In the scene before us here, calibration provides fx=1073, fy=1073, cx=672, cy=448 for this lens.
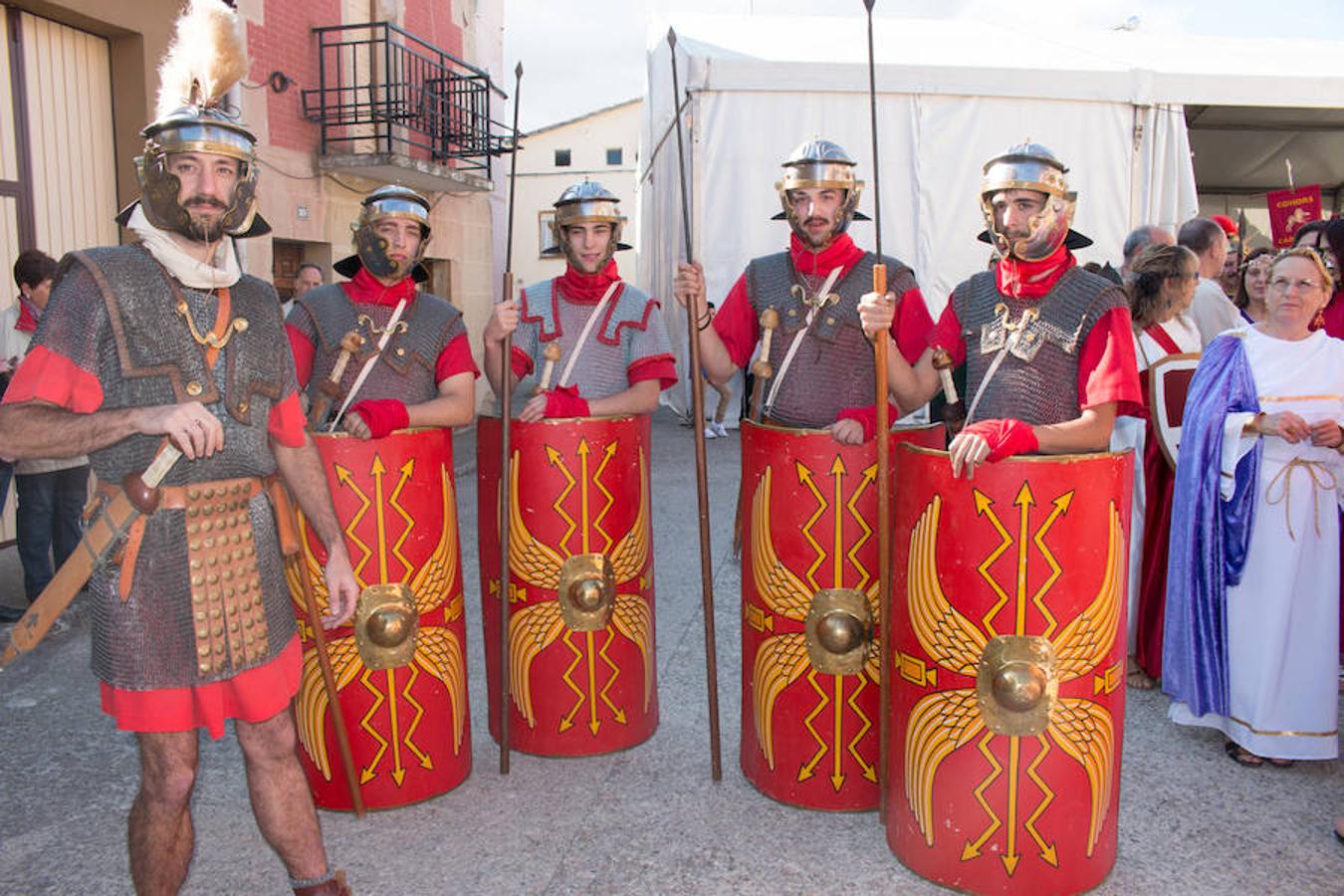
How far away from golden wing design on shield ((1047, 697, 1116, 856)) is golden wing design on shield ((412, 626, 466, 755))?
161 centimetres

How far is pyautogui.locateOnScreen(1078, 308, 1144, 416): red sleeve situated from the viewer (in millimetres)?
2490

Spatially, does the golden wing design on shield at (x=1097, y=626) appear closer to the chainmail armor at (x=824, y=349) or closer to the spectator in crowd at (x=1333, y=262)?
Result: the chainmail armor at (x=824, y=349)

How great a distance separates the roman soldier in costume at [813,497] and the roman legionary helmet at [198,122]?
1.24m

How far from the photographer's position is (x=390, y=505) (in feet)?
9.34

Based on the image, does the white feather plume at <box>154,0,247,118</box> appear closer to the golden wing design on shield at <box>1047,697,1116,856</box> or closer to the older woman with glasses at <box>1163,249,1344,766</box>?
the golden wing design on shield at <box>1047,697,1116,856</box>

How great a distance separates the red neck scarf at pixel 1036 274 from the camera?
2.65 m

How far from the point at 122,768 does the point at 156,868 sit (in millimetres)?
1256

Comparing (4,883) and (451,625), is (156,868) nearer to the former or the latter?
(4,883)

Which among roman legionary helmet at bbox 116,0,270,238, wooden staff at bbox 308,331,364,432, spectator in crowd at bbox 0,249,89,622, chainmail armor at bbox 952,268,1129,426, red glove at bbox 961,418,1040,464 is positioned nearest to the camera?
roman legionary helmet at bbox 116,0,270,238

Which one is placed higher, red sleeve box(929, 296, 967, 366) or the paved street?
red sleeve box(929, 296, 967, 366)

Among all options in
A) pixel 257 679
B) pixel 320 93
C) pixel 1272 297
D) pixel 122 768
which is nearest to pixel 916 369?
pixel 1272 297

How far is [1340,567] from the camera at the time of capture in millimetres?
3402

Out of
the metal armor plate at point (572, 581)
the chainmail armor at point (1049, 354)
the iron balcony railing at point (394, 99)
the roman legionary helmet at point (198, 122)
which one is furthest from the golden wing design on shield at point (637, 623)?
the iron balcony railing at point (394, 99)

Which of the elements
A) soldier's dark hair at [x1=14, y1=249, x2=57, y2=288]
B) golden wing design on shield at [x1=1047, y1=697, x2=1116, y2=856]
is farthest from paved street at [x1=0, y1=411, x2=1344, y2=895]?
soldier's dark hair at [x1=14, y1=249, x2=57, y2=288]
